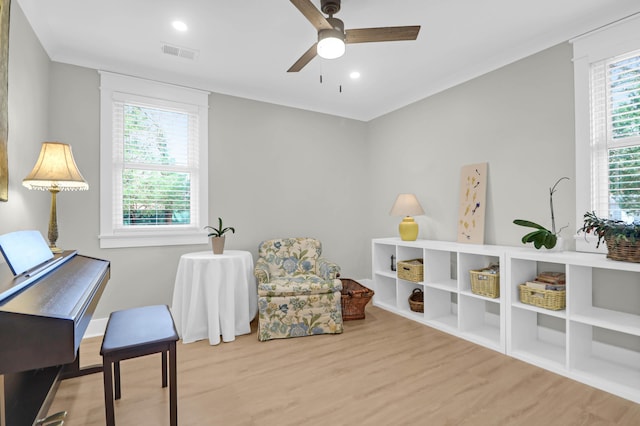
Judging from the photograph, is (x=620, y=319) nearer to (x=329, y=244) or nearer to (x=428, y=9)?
(x=428, y=9)

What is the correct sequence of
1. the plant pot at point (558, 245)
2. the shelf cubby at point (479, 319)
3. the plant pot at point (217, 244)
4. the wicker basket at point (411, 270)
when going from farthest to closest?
1. the wicker basket at point (411, 270)
2. the plant pot at point (217, 244)
3. the shelf cubby at point (479, 319)
4. the plant pot at point (558, 245)

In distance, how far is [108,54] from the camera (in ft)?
9.87

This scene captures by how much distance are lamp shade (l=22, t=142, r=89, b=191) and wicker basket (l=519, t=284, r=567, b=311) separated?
3.39m

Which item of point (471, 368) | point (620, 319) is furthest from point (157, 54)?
point (620, 319)

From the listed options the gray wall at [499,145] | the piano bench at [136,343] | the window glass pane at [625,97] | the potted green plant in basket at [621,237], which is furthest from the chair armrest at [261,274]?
the window glass pane at [625,97]

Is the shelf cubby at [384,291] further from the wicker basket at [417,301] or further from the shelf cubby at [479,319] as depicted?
the shelf cubby at [479,319]

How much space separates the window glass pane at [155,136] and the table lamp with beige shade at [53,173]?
3.63ft

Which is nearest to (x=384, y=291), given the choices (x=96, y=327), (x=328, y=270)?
Answer: (x=328, y=270)

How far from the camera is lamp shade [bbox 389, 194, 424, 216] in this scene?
3766 mm

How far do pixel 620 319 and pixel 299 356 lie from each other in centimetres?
230

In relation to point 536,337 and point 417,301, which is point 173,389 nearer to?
point 417,301

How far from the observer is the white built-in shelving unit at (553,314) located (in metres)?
2.27

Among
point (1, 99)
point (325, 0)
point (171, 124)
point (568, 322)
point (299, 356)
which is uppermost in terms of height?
point (325, 0)

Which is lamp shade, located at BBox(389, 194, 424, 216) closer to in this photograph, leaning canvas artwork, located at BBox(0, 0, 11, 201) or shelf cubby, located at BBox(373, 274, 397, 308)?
shelf cubby, located at BBox(373, 274, 397, 308)
